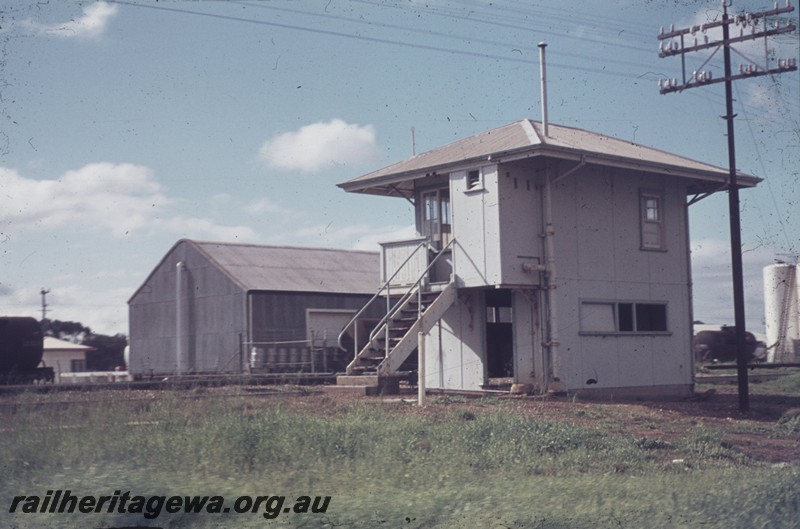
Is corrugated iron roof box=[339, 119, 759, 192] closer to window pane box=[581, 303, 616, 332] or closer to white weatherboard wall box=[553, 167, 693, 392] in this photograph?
white weatherboard wall box=[553, 167, 693, 392]

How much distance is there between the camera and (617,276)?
77.6ft

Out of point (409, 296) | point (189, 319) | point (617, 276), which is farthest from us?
point (189, 319)

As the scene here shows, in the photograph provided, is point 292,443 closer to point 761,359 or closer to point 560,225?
point 560,225

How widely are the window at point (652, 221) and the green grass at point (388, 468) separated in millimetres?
10655

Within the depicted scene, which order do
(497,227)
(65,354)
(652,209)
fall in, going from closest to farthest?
(497,227) → (652,209) → (65,354)

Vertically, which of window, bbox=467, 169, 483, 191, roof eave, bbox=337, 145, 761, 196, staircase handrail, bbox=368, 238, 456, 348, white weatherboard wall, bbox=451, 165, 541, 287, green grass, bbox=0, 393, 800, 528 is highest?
roof eave, bbox=337, 145, 761, 196

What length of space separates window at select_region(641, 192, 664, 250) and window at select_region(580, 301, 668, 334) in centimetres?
164

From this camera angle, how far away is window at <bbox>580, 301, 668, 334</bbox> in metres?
22.9

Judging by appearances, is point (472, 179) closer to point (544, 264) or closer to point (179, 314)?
point (544, 264)

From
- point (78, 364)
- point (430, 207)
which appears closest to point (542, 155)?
point (430, 207)

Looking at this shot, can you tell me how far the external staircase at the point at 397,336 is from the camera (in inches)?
805

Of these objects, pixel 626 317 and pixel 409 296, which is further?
pixel 626 317

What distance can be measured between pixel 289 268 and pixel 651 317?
2121 centimetres

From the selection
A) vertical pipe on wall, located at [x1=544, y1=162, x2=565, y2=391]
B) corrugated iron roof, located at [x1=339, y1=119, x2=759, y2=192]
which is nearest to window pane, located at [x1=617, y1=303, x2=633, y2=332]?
vertical pipe on wall, located at [x1=544, y1=162, x2=565, y2=391]
